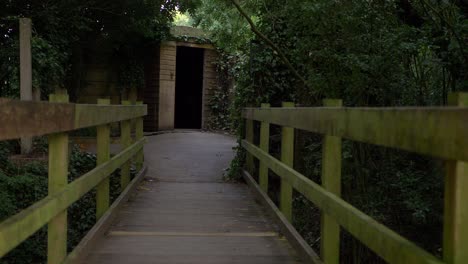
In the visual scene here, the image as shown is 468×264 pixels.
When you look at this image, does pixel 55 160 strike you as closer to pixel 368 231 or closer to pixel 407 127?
pixel 368 231

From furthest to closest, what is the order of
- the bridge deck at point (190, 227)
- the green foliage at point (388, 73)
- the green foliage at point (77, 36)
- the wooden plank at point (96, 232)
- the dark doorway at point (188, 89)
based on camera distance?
the dark doorway at point (188, 89), the green foliage at point (77, 36), the green foliage at point (388, 73), the bridge deck at point (190, 227), the wooden plank at point (96, 232)

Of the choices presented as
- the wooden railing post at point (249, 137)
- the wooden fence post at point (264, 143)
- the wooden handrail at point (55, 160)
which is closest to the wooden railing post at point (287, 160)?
the wooden fence post at point (264, 143)

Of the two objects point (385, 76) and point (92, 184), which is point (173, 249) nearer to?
point (92, 184)

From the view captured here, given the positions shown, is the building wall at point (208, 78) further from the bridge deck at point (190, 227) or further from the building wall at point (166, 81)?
the bridge deck at point (190, 227)

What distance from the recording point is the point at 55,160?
9.03 ft

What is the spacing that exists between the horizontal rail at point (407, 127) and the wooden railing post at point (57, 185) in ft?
4.55

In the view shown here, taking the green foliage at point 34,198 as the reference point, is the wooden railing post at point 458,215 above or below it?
above

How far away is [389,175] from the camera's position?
5.08m

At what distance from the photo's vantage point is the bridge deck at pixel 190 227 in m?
3.65

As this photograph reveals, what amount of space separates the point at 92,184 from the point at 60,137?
2.38ft

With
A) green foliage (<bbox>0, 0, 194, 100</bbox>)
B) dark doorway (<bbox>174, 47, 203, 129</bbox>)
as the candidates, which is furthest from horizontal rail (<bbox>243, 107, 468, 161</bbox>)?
dark doorway (<bbox>174, 47, 203, 129</bbox>)

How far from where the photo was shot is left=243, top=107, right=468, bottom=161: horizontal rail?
60.6 inches

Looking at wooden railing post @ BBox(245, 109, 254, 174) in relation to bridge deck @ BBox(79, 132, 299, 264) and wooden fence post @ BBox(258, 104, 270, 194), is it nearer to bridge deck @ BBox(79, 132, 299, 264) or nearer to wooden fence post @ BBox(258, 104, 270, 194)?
bridge deck @ BBox(79, 132, 299, 264)

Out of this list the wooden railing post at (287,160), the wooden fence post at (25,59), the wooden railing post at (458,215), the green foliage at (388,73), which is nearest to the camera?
the wooden railing post at (458,215)
